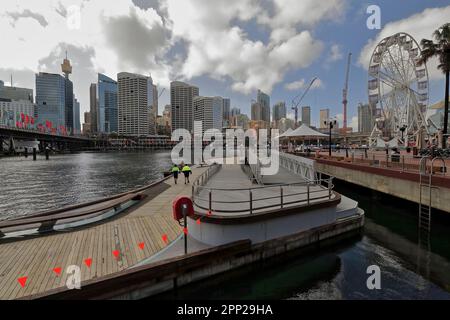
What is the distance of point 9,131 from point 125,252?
137069 mm

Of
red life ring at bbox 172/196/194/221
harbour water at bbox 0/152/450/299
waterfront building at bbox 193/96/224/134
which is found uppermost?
waterfront building at bbox 193/96/224/134

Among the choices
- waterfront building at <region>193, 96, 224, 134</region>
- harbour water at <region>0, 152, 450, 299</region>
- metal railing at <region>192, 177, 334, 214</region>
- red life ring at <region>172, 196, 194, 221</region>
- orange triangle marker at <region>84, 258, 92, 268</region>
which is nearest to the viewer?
orange triangle marker at <region>84, 258, 92, 268</region>

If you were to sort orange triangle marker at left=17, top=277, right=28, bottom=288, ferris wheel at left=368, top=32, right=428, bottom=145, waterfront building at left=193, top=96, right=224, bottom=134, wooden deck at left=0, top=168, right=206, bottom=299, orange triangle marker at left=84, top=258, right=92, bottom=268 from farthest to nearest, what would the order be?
waterfront building at left=193, top=96, right=224, bottom=134, ferris wheel at left=368, top=32, right=428, bottom=145, orange triangle marker at left=84, top=258, right=92, bottom=268, wooden deck at left=0, top=168, right=206, bottom=299, orange triangle marker at left=17, top=277, right=28, bottom=288

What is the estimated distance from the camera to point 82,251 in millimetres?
7395

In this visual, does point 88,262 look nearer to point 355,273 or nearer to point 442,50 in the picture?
point 355,273

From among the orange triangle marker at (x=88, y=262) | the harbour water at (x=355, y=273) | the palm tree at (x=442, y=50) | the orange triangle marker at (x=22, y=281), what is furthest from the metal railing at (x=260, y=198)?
the palm tree at (x=442, y=50)

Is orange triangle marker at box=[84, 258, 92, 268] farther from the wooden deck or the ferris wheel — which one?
the ferris wheel

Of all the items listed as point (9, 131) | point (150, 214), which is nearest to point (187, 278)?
point (150, 214)

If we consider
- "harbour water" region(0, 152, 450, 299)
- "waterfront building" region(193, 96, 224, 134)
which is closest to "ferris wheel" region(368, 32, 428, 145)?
"harbour water" region(0, 152, 450, 299)

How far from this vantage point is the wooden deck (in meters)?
5.84

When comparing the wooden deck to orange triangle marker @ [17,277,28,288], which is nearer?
orange triangle marker @ [17,277,28,288]

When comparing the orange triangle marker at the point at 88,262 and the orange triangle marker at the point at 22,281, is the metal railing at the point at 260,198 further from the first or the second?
the orange triangle marker at the point at 22,281

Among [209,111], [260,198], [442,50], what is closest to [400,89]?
Result: [442,50]
